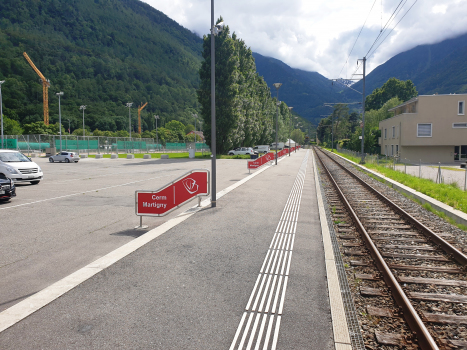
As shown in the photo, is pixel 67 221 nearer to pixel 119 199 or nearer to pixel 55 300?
pixel 119 199

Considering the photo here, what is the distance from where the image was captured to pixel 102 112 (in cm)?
14925

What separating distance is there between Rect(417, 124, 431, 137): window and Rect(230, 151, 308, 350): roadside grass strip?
42031mm

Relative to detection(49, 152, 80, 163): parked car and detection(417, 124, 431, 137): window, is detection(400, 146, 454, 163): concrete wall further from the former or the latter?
detection(49, 152, 80, 163): parked car

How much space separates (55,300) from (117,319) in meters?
1.13

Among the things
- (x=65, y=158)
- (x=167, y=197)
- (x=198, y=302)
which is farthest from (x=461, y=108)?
(x=198, y=302)

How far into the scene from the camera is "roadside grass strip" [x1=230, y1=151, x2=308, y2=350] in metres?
3.76

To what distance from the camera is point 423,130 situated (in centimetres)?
4309

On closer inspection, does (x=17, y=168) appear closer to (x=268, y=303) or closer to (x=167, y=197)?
(x=167, y=197)

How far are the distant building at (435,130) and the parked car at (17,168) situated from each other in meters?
38.3

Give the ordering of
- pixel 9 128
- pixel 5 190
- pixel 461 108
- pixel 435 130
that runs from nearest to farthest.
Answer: pixel 5 190
pixel 461 108
pixel 435 130
pixel 9 128

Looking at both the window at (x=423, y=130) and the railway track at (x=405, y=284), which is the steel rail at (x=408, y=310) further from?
the window at (x=423, y=130)

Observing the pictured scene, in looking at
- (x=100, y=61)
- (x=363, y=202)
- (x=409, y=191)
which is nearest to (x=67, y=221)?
(x=363, y=202)

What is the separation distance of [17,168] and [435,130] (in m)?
44.5

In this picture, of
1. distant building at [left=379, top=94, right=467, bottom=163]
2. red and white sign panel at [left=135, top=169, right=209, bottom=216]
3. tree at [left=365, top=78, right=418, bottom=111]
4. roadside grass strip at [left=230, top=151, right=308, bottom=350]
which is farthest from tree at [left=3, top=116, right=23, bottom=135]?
roadside grass strip at [left=230, top=151, right=308, bottom=350]
